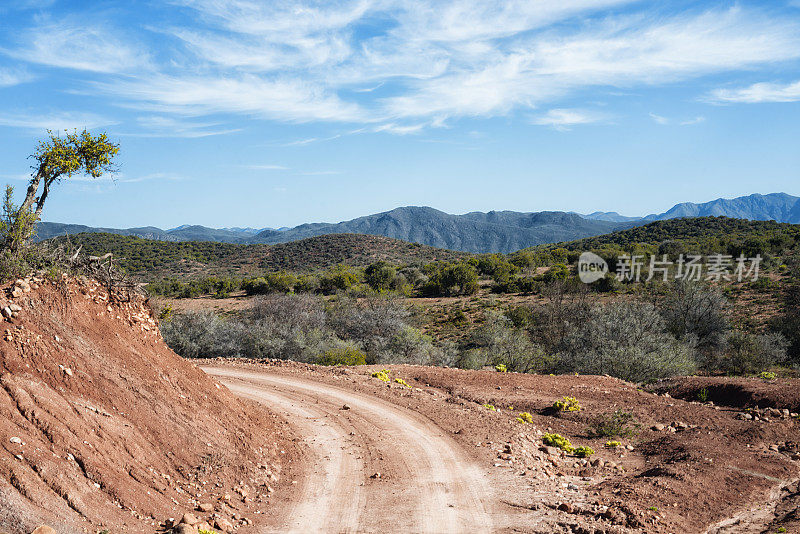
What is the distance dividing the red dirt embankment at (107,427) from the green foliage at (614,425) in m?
8.19

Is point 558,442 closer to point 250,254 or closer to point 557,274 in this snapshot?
point 557,274

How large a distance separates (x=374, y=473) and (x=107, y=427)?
4889 mm

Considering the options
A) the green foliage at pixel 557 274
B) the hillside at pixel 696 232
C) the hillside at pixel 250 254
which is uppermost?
the hillside at pixel 696 232

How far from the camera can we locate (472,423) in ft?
42.9

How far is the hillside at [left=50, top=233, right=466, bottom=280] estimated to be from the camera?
76.6 m

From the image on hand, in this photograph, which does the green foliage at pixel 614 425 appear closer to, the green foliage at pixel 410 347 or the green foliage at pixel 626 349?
the green foliage at pixel 626 349

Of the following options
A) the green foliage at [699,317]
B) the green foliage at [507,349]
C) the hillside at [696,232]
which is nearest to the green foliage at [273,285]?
the green foliage at [507,349]

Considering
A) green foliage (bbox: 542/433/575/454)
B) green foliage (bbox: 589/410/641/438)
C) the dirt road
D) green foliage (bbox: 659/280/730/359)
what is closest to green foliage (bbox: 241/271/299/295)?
green foliage (bbox: 659/280/730/359)

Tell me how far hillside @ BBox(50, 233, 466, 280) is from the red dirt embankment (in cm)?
6483

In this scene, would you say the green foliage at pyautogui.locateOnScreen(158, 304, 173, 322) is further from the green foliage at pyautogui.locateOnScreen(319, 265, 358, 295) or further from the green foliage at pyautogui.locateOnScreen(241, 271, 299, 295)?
the green foliage at pyautogui.locateOnScreen(241, 271, 299, 295)

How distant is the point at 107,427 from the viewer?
7.86 m

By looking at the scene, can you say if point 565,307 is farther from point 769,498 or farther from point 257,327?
point 769,498

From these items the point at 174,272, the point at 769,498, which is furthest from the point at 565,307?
the point at 174,272

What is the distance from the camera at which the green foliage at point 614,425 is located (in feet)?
42.2
